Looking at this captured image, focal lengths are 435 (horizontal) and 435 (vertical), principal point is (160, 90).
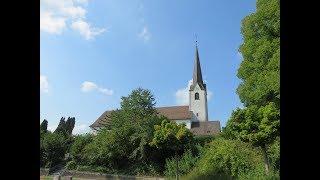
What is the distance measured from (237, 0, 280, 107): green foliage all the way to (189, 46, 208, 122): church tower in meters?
44.8

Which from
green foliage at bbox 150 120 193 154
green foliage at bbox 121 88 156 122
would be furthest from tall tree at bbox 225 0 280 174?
green foliage at bbox 121 88 156 122

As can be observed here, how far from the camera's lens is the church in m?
57.7

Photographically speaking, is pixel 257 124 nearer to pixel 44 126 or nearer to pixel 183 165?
pixel 183 165

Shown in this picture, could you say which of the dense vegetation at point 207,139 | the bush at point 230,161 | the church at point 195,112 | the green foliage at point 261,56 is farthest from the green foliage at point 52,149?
the church at point 195,112

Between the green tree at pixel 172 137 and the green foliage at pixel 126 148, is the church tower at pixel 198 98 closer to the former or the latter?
the green foliage at pixel 126 148

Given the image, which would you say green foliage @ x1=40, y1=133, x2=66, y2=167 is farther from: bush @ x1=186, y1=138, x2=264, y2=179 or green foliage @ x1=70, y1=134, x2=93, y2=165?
bush @ x1=186, y1=138, x2=264, y2=179

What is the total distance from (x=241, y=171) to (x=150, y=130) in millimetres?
9847

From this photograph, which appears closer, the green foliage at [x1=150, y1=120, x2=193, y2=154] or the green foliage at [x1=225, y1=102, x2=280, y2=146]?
the green foliage at [x1=225, y1=102, x2=280, y2=146]

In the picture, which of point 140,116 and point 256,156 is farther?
point 140,116

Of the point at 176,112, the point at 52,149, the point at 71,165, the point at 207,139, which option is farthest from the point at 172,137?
the point at 176,112
